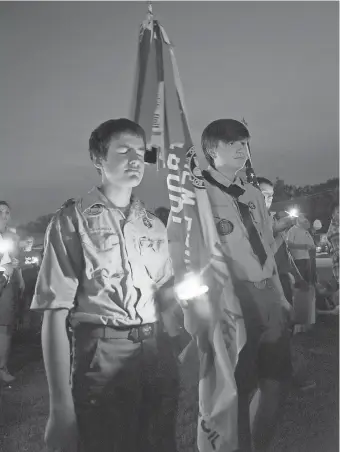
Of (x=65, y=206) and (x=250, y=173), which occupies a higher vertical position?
(x=250, y=173)

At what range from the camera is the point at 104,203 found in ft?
5.79

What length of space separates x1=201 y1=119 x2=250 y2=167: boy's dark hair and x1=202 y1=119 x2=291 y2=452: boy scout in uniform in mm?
13

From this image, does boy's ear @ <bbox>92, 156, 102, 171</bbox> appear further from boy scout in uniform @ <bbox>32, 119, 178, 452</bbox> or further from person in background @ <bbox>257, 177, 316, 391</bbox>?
person in background @ <bbox>257, 177, 316, 391</bbox>

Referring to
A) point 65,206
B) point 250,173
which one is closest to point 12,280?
point 65,206

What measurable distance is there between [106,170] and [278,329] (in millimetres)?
1244

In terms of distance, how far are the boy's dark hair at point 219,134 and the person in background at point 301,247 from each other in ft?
2.12

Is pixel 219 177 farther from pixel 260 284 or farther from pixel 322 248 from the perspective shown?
pixel 322 248

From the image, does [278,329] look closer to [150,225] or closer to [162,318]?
[162,318]

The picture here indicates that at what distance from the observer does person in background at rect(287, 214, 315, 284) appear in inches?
88.0

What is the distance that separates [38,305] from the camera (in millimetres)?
1522

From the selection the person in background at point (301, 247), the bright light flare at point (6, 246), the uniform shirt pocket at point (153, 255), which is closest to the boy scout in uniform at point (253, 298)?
the person in background at point (301, 247)

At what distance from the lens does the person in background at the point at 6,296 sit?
189 centimetres

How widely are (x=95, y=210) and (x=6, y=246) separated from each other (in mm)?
621

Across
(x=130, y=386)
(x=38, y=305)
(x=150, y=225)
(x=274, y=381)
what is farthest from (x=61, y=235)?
(x=274, y=381)
